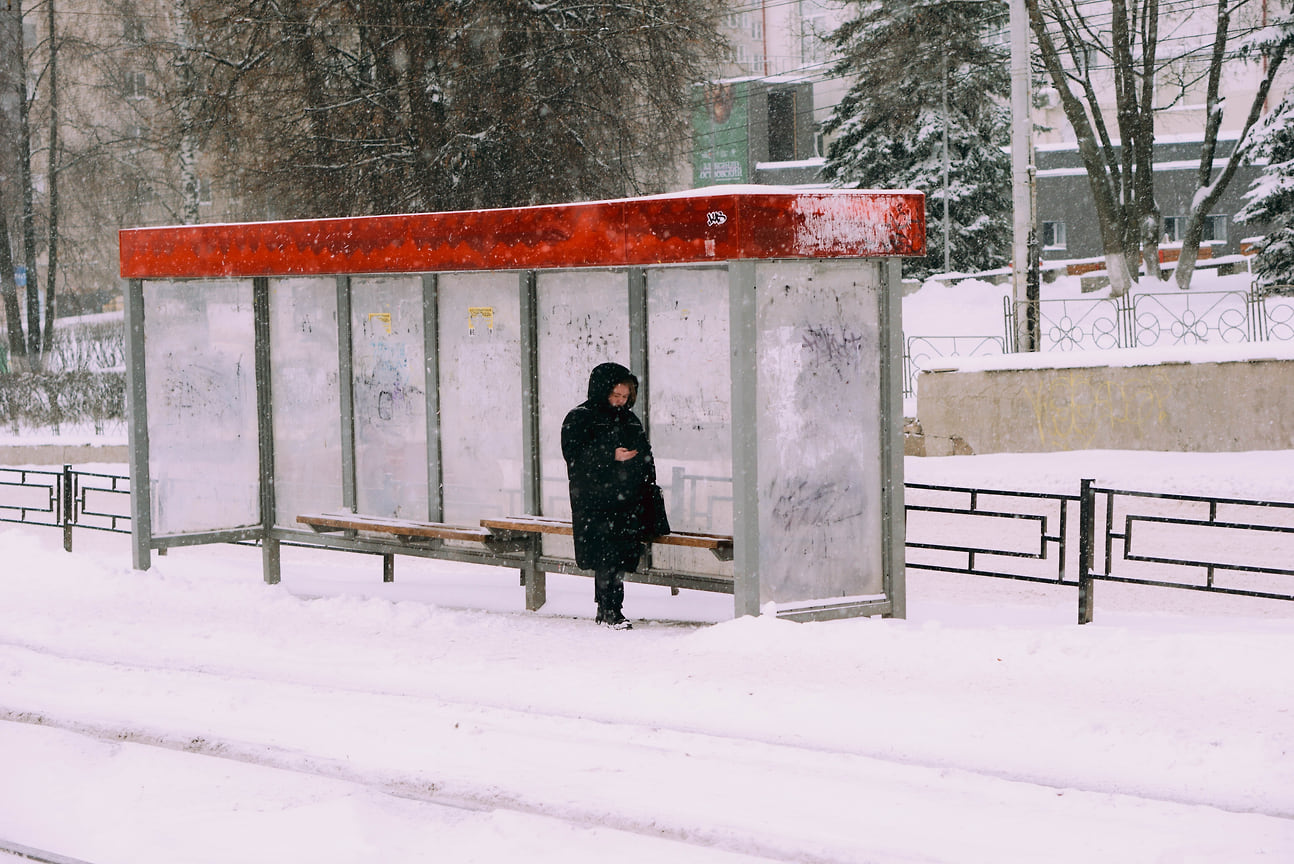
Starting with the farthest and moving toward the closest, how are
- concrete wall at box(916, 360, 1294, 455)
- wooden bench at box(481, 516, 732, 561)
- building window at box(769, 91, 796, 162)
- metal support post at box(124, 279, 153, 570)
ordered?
building window at box(769, 91, 796, 162)
concrete wall at box(916, 360, 1294, 455)
metal support post at box(124, 279, 153, 570)
wooden bench at box(481, 516, 732, 561)

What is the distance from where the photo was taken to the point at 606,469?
28.1 ft

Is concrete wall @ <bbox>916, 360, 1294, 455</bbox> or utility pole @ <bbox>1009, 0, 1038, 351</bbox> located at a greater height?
utility pole @ <bbox>1009, 0, 1038, 351</bbox>

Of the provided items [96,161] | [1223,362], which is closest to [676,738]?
[1223,362]

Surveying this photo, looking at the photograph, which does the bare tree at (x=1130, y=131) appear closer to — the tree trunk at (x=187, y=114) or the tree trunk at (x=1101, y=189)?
the tree trunk at (x=1101, y=189)

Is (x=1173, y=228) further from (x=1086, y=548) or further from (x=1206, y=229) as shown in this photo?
(x=1086, y=548)

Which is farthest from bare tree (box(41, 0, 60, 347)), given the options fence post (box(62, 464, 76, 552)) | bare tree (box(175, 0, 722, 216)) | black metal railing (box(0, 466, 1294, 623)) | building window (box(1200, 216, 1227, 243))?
building window (box(1200, 216, 1227, 243))

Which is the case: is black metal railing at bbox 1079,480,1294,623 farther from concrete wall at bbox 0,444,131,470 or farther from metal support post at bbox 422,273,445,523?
concrete wall at bbox 0,444,131,470

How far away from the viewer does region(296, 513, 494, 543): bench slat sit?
9.53 meters

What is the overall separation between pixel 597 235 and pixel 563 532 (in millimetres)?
1786

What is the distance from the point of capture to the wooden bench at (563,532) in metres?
8.36

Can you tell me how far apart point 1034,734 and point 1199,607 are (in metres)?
5.42

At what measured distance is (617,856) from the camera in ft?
16.0

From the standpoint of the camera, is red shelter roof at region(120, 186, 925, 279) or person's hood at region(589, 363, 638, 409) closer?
red shelter roof at region(120, 186, 925, 279)

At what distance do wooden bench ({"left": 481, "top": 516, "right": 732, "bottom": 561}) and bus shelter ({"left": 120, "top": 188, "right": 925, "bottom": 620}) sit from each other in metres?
0.03
